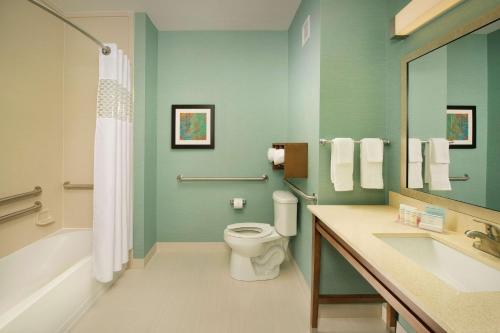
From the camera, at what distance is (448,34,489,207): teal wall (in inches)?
46.5

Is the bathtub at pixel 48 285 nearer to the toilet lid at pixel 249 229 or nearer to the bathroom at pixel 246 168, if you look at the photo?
the bathroom at pixel 246 168

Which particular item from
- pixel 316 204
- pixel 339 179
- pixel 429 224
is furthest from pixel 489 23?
pixel 316 204

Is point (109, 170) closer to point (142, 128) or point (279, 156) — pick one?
point (142, 128)

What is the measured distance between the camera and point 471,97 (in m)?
1.24

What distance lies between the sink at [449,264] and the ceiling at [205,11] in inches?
86.3

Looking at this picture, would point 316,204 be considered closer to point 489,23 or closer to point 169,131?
point 489,23

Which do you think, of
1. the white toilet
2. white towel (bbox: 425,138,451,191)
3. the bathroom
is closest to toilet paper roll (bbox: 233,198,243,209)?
the bathroom

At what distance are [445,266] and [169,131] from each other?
2.63 meters

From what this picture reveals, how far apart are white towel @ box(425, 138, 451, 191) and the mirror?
2cm

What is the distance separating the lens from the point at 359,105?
189 cm

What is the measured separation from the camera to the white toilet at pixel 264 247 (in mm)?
2316

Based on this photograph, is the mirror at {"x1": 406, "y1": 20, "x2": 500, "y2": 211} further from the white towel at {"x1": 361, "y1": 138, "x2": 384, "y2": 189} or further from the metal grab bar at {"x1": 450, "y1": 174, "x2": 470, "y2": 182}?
the white towel at {"x1": 361, "y1": 138, "x2": 384, "y2": 189}

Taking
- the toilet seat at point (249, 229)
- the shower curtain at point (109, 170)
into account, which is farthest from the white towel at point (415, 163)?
the shower curtain at point (109, 170)

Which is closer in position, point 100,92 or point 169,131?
point 100,92
